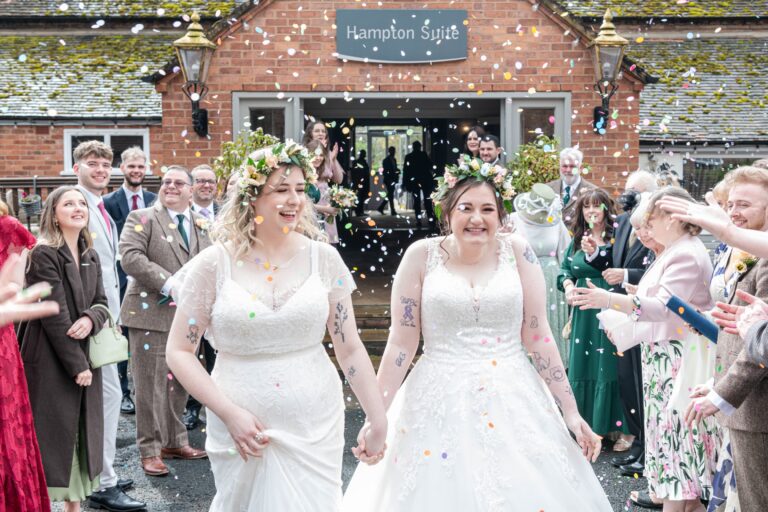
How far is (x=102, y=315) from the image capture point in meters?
5.31

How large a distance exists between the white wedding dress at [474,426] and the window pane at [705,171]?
513 inches

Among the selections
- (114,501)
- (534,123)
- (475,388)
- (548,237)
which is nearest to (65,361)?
(114,501)

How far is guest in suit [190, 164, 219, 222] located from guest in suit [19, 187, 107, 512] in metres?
2.12

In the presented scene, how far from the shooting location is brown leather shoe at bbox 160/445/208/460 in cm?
647

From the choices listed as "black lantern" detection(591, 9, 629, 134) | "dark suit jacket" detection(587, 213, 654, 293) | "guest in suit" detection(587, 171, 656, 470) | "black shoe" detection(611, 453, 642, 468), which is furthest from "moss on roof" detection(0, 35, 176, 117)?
"black shoe" detection(611, 453, 642, 468)

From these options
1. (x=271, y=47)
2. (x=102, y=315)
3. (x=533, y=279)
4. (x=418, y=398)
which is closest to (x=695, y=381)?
(x=533, y=279)

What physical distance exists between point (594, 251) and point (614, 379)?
0.95m

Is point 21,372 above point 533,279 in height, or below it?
below

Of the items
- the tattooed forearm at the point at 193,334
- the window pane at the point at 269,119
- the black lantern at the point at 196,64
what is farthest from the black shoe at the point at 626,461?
the black lantern at the point at 196,64

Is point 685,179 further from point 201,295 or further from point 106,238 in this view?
point 201,295

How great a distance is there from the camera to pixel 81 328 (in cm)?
514

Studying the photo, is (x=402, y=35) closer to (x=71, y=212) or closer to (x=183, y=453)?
(x=183, y=453)

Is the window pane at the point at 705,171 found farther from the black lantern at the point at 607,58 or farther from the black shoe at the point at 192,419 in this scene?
the black shoe at the point at 192,419

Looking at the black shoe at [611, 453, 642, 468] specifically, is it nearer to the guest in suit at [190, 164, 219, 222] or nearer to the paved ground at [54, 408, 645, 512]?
the paved ground at [54, 408, 645, 512]
